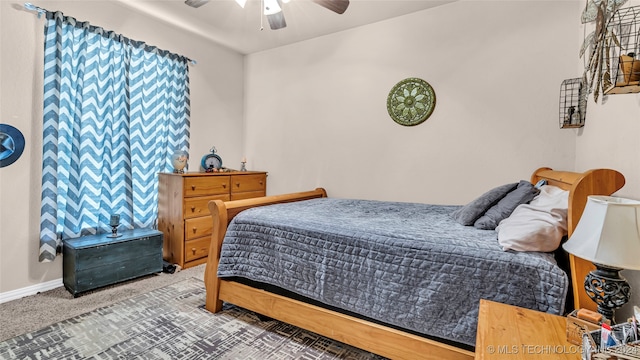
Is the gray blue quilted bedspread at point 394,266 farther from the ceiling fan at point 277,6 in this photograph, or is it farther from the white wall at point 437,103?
the ceiling fan at point 277,6

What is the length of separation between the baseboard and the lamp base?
3.62 meters

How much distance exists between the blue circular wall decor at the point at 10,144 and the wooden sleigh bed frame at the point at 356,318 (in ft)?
5.61

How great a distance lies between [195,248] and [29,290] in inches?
51.3

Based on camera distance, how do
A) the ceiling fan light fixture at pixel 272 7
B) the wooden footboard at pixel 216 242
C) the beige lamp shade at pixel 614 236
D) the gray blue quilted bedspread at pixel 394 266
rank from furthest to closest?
the ceiling fan light fixture at pixel 272 7, the wooden footboard at pixel 216 242, the gray blue quilted bedspread at pixel 394 266, the beige lamp shade at pixel 614 236

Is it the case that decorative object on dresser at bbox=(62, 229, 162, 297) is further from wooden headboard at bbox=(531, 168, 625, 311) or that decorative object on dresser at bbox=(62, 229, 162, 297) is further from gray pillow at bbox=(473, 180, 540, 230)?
wooden headboard at bbox=(531, 168, 625, 311)

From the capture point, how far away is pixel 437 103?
294 cm

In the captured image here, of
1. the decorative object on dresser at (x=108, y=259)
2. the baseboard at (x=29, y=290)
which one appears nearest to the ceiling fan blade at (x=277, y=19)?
the decorative object on dresser at (x=108, y=259)

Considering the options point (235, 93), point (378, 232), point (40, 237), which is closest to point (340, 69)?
point (235, 93)

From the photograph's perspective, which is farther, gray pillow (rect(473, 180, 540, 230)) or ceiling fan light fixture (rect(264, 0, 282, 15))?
ceiling fan light fixture (rect(264, 0, 282, 15))

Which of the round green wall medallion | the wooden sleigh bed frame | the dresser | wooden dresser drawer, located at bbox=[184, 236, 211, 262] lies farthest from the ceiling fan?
wooden dresser drawer, located at bbox=[184, 236, 211, 262]

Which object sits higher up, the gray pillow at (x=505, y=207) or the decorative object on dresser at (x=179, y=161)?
the decorative object on dresser at (x=179, y=161)

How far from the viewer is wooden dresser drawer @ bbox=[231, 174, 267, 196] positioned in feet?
11.8

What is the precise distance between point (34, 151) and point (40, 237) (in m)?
0.72

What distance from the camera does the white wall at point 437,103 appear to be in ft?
8.20
